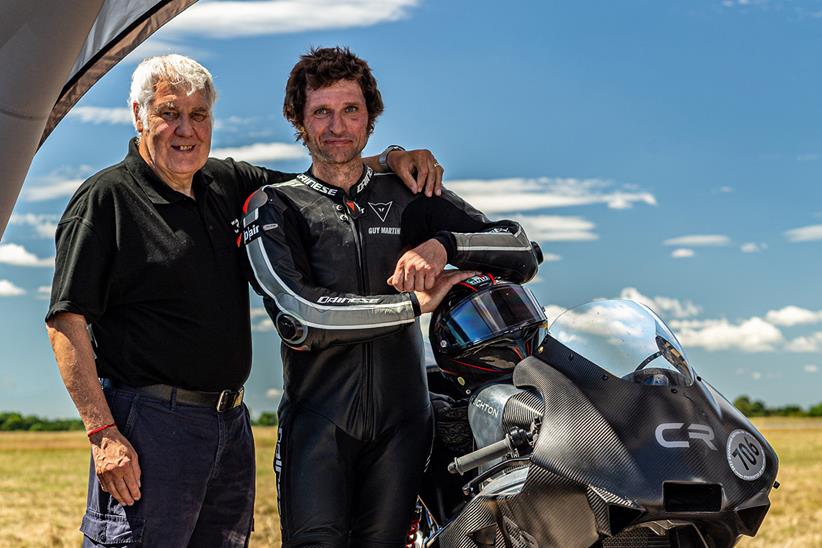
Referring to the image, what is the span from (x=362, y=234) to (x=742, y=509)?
1866mm

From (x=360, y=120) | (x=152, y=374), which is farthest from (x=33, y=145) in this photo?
(x=360, y=120)

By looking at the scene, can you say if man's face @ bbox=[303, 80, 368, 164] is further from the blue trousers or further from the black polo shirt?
the blue trousers

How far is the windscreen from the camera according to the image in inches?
121

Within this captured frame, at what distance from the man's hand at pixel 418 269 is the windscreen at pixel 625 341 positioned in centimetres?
68

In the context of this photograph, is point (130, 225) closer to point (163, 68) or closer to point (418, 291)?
point (163, 68)

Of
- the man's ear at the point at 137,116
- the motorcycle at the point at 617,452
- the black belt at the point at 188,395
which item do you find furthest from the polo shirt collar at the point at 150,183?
the motorcycle at the point at 617,452

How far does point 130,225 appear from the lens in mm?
3930

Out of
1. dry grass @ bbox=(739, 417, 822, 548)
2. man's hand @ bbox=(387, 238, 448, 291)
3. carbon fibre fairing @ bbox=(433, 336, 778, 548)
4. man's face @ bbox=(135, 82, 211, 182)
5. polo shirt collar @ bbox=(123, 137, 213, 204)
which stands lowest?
dry grass @ bbox=(739, 417, 822, 548)

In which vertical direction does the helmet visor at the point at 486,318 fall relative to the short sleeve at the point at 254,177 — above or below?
below

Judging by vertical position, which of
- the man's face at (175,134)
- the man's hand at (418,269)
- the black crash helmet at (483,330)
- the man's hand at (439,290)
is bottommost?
the black crash helmet at (483,330)

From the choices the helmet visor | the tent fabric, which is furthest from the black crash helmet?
the tent fabric

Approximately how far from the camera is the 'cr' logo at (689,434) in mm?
2928

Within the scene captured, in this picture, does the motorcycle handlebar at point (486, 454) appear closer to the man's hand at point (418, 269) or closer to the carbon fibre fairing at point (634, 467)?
the carbon fibre fairing at point (634, 467)

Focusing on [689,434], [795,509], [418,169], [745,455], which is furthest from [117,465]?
[795,509]
